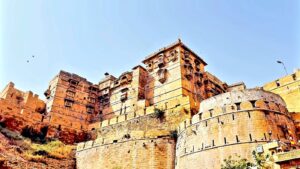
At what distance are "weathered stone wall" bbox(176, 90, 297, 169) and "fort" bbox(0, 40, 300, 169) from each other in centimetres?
5

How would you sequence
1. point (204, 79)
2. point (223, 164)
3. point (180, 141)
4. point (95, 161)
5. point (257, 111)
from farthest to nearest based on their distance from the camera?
point (204, 79)
point (95, 161)
point (180, 141)
point (257, 111)
point (223, 164)

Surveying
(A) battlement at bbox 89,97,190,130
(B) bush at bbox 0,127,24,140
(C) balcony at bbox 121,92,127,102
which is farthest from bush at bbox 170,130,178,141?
(C) balcony at bbox 121,92,127,102

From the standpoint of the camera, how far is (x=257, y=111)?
16.6 meters

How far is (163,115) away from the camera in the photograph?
2397 cm

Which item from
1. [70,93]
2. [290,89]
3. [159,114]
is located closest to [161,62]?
[159,114]

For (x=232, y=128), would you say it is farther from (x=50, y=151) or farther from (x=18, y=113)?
(x=18, y=113)

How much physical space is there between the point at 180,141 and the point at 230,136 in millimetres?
3870

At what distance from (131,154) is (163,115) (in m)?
5.26

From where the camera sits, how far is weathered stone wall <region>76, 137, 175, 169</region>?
62.0ft

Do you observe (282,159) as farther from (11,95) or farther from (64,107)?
(11,95)

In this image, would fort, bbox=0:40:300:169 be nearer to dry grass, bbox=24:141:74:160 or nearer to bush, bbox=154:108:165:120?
bush, bbox=154:108:165:120

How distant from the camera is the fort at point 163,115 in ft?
53.9

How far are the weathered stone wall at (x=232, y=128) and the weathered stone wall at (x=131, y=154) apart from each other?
3.27 ft

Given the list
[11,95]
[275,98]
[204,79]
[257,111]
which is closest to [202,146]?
[257,111]
